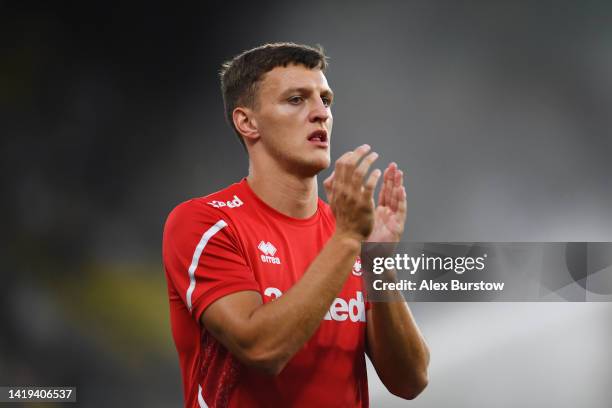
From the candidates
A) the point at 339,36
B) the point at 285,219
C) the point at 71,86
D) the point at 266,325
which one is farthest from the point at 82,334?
the point at 266,325

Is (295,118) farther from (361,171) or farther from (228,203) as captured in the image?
(361,171)

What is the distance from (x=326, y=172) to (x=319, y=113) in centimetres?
267

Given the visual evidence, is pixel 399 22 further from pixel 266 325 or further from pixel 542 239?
pixel 266 325

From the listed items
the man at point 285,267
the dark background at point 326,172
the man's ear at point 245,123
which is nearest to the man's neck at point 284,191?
the man at point 285,267

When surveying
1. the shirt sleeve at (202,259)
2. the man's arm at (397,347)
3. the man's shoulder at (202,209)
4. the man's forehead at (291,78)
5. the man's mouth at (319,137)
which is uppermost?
the man's forehead at (291,78)

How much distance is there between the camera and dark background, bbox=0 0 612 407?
457 centimetres

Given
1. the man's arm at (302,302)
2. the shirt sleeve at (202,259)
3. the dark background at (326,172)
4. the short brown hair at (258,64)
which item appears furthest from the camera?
the dark background at (326,172)

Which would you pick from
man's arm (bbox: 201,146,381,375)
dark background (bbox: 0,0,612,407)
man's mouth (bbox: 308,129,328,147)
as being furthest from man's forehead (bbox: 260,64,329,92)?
dark background (bbox: 0,0,612,407)

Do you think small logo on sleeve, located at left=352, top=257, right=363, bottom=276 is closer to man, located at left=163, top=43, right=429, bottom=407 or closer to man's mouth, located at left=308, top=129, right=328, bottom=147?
man, located at left=163, top=43, right=429, bottom=407

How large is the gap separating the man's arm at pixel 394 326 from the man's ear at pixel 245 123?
1.45ft

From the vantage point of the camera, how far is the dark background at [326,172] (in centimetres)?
457

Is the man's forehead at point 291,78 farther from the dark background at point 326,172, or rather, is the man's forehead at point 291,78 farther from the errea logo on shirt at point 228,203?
the dark background at point 326,172

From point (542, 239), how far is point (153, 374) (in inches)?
109

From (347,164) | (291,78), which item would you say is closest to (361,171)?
(347,164)
